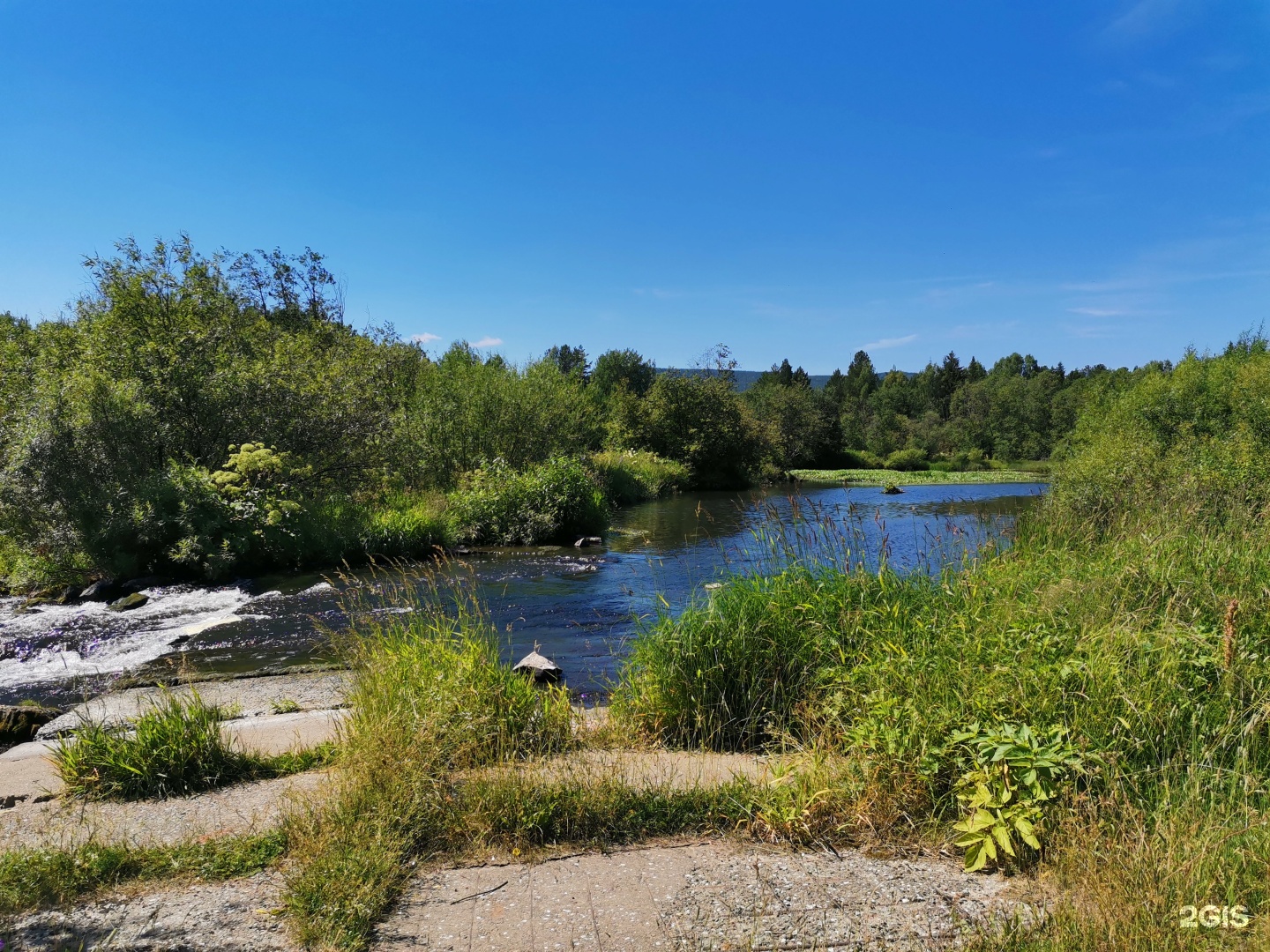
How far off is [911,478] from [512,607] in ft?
146

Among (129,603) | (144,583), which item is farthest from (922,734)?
(144,583)

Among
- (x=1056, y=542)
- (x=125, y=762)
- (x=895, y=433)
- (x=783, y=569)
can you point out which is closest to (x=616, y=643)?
(x=783, y=569)

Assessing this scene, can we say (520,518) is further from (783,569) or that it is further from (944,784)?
(944,784)

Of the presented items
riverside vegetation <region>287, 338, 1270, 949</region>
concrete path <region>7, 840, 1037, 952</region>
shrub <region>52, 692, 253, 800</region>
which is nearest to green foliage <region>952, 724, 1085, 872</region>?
riverside vegetation <region>287, 338, 1270, 949</region>

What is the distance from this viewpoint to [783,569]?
650cm

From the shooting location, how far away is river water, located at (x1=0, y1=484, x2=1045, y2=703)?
7482mm

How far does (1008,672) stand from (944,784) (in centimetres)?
75

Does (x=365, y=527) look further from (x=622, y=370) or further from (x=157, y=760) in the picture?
(x=622, y=370)

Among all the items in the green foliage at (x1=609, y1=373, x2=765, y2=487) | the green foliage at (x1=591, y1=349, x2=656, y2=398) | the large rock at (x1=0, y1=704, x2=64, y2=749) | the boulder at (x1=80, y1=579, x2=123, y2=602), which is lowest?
the large rock at (x1=0, y1=704, x2=64, y2=749)

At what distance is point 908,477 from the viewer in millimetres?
52594

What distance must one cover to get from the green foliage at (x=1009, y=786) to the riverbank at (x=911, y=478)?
4286 centimetres

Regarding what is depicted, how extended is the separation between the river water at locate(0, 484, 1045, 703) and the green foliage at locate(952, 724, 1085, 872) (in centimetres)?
244

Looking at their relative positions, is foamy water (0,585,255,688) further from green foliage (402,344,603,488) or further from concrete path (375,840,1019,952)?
green foliage (402,344,603,488)

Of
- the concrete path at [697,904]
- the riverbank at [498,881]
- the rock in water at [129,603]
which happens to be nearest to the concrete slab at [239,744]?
the riverbank at [498,881]
